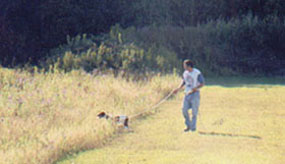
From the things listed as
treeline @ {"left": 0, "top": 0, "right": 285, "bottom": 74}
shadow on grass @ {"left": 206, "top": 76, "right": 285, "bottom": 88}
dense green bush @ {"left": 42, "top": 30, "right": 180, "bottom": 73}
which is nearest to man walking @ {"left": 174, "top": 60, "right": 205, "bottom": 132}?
dense green bush @ {"left": 42, "top": 30, "right": 180, "bottom": 73}

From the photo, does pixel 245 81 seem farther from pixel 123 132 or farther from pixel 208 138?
pixel 208 138

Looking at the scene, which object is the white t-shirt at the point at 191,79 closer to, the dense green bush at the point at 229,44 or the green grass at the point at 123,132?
the green grass at the point at 123,132

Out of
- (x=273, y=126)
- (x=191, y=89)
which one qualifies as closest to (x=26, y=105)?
(x=191, y=89)

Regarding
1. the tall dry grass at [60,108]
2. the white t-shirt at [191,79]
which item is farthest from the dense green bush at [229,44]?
the white t-shirt at [191,79]

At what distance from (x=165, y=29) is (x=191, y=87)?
14757 mm

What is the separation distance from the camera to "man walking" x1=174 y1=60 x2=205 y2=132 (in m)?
12.1

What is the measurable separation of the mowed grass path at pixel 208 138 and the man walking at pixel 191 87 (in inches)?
18.8

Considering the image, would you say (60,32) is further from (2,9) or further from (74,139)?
(74,139)

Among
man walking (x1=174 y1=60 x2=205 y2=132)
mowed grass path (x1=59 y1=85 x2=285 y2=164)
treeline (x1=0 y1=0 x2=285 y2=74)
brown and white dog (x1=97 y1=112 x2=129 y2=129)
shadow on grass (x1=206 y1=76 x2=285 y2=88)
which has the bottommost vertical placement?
mowed grass path (x1=59 y1=85 x2=285 y2=164)

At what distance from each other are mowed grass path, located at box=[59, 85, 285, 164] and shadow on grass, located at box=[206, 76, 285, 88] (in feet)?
13.6

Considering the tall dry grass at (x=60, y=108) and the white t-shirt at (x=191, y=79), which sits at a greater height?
the white t-shirt at (x=191, y=79)

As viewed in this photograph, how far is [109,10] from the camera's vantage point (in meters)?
28.2

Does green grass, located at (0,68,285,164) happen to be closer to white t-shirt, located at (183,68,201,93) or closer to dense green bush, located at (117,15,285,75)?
white t-shirt, located at (183,68,201,93)

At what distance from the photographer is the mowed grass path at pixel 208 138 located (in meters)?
9.82
